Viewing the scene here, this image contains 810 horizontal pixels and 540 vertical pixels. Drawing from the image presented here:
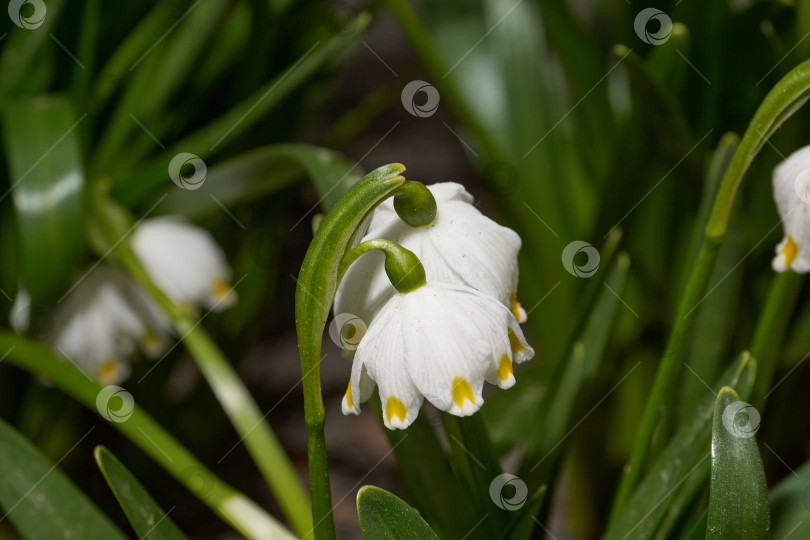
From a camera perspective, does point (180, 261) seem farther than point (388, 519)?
Yes

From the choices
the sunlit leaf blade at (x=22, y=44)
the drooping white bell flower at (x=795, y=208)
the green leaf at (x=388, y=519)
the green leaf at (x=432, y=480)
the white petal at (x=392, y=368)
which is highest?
the sunlit leaf blade at (x=22, y=44)

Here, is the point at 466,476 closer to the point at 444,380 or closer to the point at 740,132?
the point at 444,380

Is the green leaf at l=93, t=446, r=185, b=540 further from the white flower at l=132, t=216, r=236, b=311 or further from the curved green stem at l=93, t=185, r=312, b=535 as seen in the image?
the white flower at l=132, t=216, r=236, b=311

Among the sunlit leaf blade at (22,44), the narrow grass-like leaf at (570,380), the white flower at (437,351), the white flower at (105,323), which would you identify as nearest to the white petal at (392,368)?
the white flower at (437,351)

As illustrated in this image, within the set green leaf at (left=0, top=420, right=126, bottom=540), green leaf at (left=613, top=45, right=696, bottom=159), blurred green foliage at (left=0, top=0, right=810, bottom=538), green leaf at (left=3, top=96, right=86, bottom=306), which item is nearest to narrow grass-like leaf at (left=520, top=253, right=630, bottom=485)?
blurred green foliage at (left=0, top=0, right=810, bottom=538)

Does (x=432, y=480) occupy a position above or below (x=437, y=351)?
below

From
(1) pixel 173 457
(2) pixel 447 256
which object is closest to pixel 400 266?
(2) pixel 447 256

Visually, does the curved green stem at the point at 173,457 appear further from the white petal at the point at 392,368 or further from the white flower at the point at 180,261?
the white petal at the point at 392,368

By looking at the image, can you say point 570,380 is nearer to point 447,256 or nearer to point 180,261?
point 447,256
